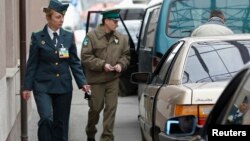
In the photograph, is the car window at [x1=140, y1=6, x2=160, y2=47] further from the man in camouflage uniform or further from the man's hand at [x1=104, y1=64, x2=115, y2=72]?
the man's hand at [x1=104, y1=64, x2=115, y2=72]

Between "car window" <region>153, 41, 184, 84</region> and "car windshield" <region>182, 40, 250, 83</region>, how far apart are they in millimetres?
402

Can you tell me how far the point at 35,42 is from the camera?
8.55 m

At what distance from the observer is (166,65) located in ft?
25.4

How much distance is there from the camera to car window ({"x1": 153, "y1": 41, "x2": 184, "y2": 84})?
24.7 ft


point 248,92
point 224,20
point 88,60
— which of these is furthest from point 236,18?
point 248,92

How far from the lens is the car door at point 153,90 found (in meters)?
7.49

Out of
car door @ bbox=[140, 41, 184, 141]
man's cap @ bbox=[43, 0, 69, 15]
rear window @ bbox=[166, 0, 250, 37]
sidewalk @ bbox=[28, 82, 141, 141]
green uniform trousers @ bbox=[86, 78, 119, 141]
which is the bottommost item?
sidewalk @ bbox=[28, 82, 141, 141]

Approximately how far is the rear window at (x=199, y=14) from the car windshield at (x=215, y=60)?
11.6ft

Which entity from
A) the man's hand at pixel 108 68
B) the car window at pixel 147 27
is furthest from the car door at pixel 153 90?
the car window at pixel 147 27

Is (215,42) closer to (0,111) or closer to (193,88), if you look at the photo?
(193,88)

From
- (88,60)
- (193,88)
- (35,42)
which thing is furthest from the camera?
(88,60)

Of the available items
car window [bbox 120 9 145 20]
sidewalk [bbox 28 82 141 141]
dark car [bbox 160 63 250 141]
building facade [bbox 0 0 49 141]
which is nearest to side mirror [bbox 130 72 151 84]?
building facade [bbox 0 0 49 141]

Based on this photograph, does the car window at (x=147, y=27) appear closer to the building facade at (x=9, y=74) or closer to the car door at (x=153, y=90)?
the building facade at (x=9, y=74)

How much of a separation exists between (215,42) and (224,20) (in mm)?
3113
